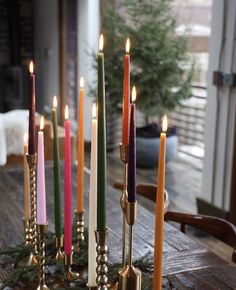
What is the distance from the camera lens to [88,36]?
5703 millimetres

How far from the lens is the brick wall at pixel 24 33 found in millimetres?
7236

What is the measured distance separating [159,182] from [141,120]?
4950mm

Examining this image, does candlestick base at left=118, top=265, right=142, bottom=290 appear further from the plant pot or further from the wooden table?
the plant pot

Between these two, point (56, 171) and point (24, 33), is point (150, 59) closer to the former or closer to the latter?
point (24, 33)

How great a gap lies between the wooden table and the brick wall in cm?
574

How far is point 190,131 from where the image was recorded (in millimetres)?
5762

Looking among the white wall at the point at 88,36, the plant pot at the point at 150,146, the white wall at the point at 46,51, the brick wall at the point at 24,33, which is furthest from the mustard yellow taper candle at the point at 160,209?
the brick wall at the point at 24,33

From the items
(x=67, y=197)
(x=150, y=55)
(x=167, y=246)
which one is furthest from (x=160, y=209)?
(x=150, y=55)

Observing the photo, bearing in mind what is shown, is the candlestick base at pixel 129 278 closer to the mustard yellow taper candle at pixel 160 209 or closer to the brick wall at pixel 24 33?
the mustard yellow taper candle at pixel 160 209

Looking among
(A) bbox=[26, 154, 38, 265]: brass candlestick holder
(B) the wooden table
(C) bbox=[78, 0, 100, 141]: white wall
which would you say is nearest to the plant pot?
(C) bbox=[78, 0, 100, 141]: white wall

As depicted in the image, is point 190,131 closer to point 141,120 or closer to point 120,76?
point 141,120

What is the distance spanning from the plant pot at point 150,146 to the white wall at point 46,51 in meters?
2.14

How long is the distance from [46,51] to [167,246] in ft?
19.3

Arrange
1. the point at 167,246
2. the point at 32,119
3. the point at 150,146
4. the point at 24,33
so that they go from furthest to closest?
the point at 24,33, the point at 150,146, the point at 167,246, the point at 32,119
